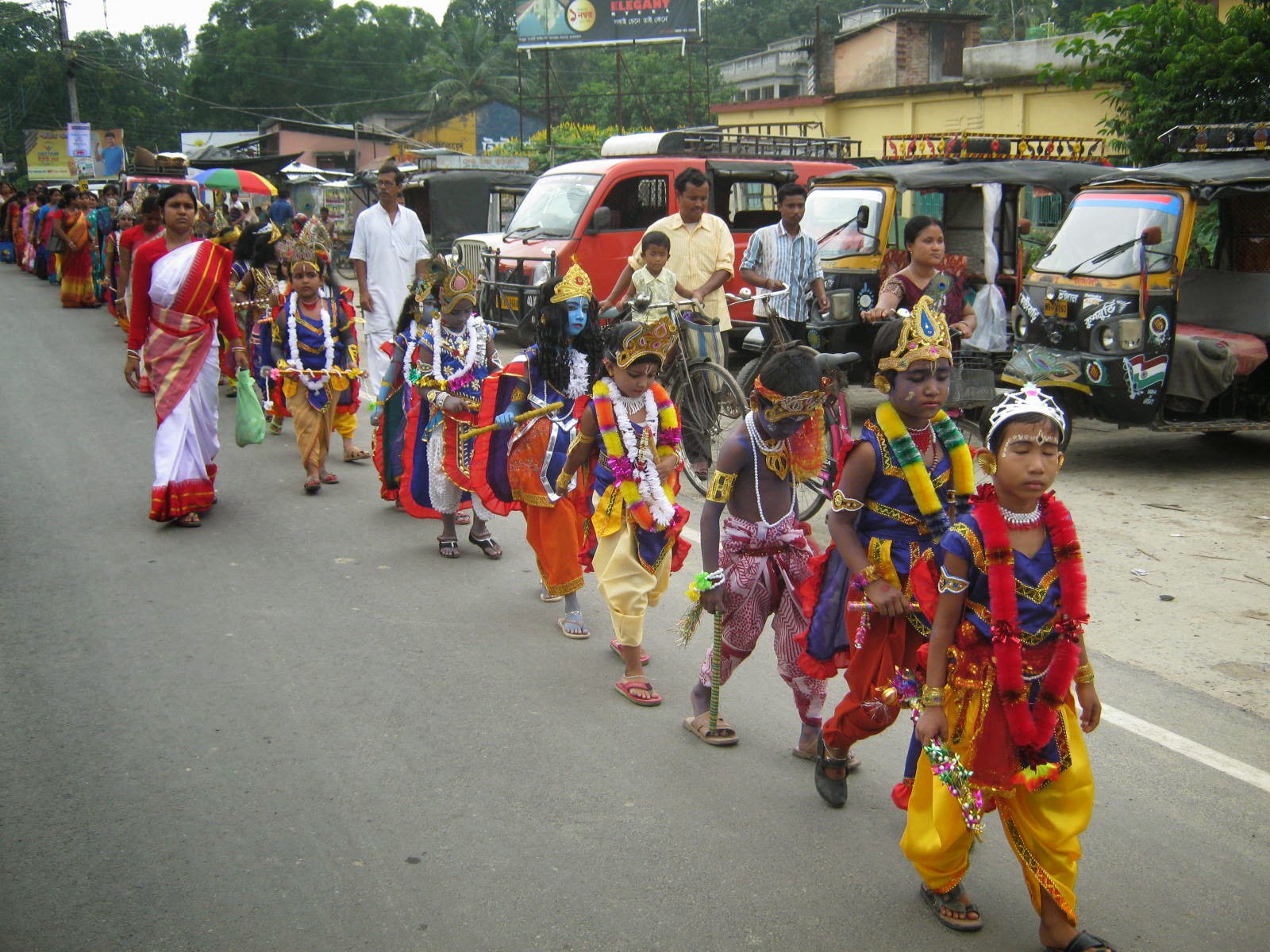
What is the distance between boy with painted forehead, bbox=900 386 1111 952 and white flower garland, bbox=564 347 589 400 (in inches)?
116

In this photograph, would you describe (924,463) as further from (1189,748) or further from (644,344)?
(1189,748)

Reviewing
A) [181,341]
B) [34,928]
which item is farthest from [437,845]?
[181,341]

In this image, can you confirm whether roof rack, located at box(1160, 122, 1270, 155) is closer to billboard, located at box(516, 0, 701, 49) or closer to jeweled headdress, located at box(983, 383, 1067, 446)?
jeweled headdress, located at box(983, 383, 1067, 446)

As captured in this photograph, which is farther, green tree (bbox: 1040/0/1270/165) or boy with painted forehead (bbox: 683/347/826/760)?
green tree (bbox: 1040/0/1270/165)

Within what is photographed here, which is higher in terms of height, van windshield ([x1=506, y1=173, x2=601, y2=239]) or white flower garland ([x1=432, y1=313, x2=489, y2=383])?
van windshield ([x1=506, y1=173, x2=601, y2=239])

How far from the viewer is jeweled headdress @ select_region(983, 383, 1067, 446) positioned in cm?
298

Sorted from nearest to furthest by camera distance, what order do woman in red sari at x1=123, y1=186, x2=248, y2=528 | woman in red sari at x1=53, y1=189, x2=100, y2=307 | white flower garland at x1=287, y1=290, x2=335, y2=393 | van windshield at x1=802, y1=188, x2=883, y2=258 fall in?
1. woman in red sari at x1=123, y1=186, x2=248, y2=528
2. white flower garland at x1=287, y1=290, x2=335, y2=393
3. van windshield at x1=802, y1=188, x2=883, y2=258
4. woman in red sari at x1=53, y1=189, x2=100, y2=307

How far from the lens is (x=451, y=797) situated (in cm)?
409

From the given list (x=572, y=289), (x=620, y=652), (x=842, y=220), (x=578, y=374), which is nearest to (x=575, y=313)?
(x=572, y=289)

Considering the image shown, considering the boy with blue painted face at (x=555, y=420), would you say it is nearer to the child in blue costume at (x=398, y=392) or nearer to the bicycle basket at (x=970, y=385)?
the child in blue costume at (x=398, y=392)

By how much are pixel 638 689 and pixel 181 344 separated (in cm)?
437

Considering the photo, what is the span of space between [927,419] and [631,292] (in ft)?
16.5

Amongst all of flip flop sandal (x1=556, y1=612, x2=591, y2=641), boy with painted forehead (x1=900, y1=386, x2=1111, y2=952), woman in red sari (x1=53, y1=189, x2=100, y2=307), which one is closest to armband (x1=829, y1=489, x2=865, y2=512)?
boy with painted forehead (x1=900, y1=386, x2=1111, y2=952)

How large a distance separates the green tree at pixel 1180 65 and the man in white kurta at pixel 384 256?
7.77 meters
